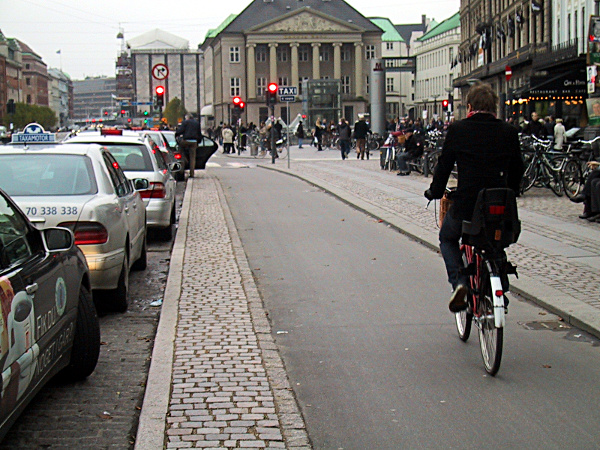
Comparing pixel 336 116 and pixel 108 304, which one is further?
pixel 336 116

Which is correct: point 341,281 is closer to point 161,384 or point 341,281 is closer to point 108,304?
point 108,304

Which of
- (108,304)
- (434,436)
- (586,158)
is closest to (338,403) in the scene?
(434,436)

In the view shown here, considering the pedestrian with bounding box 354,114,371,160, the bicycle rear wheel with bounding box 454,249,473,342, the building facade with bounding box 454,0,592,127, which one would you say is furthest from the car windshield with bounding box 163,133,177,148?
the bicycle rear wheel with bounding box 454,249,473,342

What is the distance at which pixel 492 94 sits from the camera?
625 centimetres

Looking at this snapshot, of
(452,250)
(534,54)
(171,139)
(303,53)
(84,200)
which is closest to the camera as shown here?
(452,250)

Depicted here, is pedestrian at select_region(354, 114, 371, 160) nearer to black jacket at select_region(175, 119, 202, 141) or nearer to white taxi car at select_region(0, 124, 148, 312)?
black jacket at select_region(175, 119, 202, 141)

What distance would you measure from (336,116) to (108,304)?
58054mm

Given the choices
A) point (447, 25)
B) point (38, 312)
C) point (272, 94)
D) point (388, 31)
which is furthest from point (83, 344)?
point (388, 31)

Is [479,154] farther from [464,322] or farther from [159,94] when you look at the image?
[159,94]

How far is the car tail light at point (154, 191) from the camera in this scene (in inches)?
527

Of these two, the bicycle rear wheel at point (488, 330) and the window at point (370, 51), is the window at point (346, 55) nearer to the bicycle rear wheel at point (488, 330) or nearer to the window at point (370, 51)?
the window at point (370, 51)

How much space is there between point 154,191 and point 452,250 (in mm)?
7616

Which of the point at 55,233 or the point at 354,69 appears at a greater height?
the point at 354,69

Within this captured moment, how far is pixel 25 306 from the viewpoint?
4.38 meters
